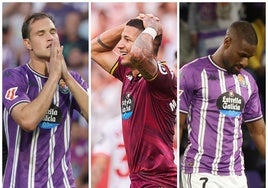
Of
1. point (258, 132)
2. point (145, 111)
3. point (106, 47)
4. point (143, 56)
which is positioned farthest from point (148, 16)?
point (258, 132)

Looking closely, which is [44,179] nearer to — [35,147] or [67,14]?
[35,147]

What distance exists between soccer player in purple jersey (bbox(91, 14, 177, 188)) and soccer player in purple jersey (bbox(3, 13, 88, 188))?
0.73ft

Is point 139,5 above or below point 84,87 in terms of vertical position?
above

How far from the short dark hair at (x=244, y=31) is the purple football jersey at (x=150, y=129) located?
41 centimetres

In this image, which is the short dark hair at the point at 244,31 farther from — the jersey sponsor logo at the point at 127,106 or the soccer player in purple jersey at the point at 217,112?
the jersey sponsor logo at the point at 127,106

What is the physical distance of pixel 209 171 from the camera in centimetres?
305

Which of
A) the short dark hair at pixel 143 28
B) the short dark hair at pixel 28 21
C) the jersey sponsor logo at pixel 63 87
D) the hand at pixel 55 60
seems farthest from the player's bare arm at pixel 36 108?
the short dark hair at pixel 143 28

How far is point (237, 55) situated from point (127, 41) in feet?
1.85

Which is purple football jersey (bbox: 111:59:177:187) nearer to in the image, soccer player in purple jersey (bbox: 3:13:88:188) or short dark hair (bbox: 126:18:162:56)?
short dark hair (bbox: 126:18:162:56)

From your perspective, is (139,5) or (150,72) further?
(139,5)

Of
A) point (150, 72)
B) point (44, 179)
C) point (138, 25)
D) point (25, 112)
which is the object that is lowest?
point (44, 179)

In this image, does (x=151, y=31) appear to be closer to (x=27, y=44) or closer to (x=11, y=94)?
(x=27, y=44)

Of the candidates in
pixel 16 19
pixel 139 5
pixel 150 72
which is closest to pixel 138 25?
pixel 139 5

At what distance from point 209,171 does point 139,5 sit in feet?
3.02
